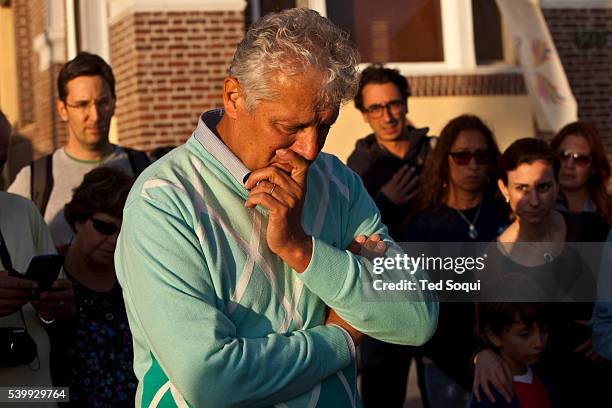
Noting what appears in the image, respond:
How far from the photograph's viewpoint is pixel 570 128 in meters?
5.73

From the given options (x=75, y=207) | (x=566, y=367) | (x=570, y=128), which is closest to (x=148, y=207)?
(x=75, y=207)

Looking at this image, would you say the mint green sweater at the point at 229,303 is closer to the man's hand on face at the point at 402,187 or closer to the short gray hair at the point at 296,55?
the short gray hair at the point at 296,55

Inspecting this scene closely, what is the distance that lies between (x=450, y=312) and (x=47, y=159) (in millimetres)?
2238

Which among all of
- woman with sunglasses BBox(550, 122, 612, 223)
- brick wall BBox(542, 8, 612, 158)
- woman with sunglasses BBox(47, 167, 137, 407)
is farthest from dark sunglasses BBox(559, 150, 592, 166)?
brick wall BBox(542, 8, 612, 158)

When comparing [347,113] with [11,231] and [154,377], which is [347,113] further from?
[154,377]

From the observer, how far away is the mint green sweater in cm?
233

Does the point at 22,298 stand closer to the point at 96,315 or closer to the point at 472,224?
the point at 96,315

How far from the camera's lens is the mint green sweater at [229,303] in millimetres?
2326

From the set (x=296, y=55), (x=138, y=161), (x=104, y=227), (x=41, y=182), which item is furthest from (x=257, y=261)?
(x=41, y=182)

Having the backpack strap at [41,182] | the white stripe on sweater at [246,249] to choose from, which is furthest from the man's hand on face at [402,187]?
the white stripe on sweater at [246,249]

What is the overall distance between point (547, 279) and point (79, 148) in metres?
2.45

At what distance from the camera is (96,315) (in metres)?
4.15

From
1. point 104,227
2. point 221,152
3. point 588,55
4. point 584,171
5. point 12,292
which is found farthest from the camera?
point 588,55

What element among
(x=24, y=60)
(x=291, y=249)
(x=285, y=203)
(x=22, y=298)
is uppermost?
(x=24, y=60)
